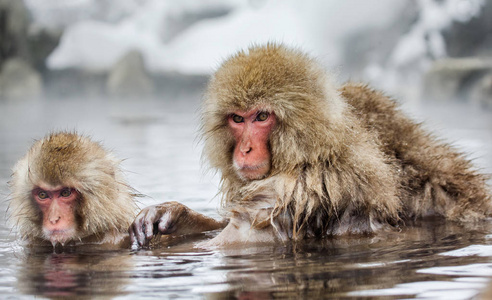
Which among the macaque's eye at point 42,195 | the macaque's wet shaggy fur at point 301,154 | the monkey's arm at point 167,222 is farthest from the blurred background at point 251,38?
the macaque's eye at point 42,195

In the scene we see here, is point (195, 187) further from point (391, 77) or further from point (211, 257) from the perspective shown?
point (391, 77)

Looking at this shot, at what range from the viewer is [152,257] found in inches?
164

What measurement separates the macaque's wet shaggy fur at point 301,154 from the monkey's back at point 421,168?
21 centimetres

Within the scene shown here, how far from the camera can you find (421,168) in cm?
530

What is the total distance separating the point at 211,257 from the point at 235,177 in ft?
3.22

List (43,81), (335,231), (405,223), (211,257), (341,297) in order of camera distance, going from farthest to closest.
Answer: (43,81), (405,223), (335,231), (211,257), (341,297)

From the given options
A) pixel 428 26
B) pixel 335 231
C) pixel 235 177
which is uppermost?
pixel 428 26

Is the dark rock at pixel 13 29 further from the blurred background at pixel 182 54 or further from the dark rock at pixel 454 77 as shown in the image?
the dark rock at pixel 454 77

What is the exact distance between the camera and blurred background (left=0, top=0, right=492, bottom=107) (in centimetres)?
1617

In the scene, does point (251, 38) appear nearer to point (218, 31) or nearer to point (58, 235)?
point (218, 31)

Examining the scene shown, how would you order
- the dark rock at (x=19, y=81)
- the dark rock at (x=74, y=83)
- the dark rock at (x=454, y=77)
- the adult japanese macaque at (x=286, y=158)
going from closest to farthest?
1. the adult japanese macaque at (x=286, y=158)
2. the dark rock at (x=19, y=81)
3. the dark rock at (x=74, y=83)
4. the dark rock at (x=454, y=77)

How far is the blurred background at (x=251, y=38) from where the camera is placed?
1617 cm

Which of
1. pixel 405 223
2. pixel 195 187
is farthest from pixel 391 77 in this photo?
pixel 405 223

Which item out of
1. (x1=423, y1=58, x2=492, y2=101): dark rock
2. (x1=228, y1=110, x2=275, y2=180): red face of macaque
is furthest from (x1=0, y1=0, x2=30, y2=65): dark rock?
(x1=228, y1=110, x2=275, y2=180): red face of macaque
